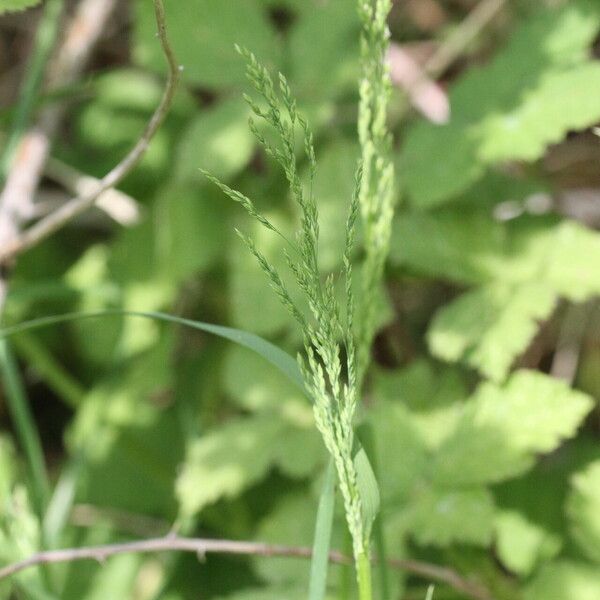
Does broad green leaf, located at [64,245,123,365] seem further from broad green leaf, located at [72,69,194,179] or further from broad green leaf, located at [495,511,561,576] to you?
broad green leaf, located at [495,511,561,576]

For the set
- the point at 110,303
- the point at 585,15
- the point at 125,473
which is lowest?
the point at 125,473

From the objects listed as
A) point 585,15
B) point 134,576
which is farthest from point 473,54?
point 134,576

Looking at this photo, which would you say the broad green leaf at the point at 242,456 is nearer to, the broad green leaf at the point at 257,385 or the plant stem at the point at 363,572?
the broad green leaf at the point at 257,385

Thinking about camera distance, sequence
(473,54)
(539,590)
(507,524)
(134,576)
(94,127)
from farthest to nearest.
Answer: (473,54), (94,127), (134,576), (507,524), (539,590)

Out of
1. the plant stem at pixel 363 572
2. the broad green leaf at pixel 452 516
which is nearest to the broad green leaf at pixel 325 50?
the broad green leaf at pixel 452 516

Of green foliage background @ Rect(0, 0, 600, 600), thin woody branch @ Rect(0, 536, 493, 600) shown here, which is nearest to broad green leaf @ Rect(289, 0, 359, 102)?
green foliage background @ Rect(0, 0, 600, 600)

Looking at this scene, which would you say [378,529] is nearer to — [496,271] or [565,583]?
[565,583]

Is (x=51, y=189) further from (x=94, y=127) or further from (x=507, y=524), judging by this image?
(x=507, y=524)

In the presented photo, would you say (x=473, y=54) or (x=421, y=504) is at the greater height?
(x=473, y=54)

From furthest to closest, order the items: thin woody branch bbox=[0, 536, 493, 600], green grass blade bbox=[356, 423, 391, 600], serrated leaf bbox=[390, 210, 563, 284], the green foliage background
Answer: serrated leaf bbox=[390, 210, 563, 284]
the green foliage background
thin woody branch bbox=[0, 536, 493, 600]
green grass blade bbox=[356, 423, 391, 600]
